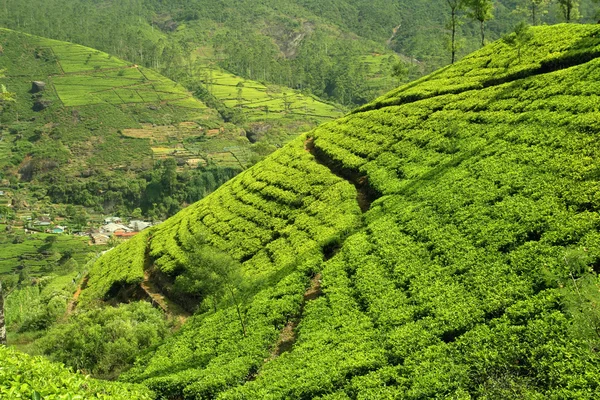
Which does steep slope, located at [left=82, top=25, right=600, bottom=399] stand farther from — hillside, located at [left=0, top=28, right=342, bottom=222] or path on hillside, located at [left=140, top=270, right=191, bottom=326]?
hillside, located at [left=0, top=28, right=342, bottom=222]

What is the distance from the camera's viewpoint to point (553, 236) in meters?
16.8

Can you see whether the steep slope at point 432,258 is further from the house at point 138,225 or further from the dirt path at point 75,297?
the house at point 138,225

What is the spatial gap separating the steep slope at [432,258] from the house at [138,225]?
83.4m

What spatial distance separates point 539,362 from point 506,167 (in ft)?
41.5

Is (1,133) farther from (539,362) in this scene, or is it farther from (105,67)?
(539,362)

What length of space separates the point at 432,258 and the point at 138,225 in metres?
115

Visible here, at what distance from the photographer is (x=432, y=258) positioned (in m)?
20.1

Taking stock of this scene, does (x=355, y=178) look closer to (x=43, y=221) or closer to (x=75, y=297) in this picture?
(x=75, y=297)

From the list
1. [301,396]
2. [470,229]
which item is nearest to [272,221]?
[470,229]

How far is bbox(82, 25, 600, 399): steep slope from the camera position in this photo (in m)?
13.7

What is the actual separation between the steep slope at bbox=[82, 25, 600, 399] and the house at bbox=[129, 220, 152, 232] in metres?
83.4

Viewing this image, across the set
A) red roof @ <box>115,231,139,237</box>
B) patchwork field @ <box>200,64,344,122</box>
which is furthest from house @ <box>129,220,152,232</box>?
patchwork field @ <box>200,64,344,122</box>

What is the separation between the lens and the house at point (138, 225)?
120144mm

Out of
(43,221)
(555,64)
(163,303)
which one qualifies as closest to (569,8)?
(555,64)
